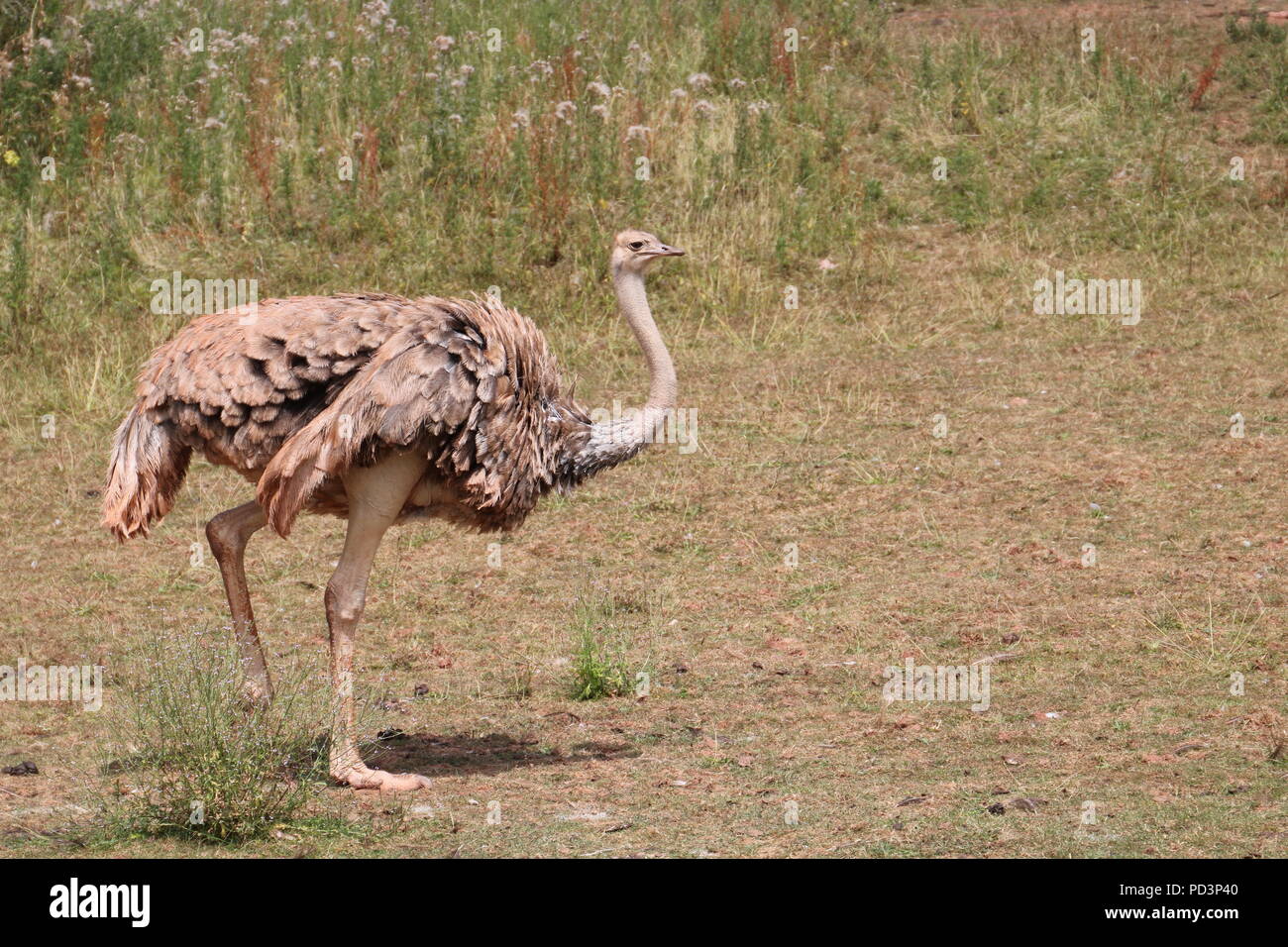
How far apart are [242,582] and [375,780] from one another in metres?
1.05

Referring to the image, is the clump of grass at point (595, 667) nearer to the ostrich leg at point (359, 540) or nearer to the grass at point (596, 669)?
the grass at point (596, 669)

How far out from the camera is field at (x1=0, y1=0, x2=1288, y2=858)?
22.0ft

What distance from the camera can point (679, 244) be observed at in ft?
44.4

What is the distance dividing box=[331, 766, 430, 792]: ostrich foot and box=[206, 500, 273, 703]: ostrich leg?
428 mm

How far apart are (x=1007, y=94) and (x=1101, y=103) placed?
2.55 feet

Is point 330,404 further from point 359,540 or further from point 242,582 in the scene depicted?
point 242,582

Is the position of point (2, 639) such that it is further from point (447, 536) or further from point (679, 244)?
point (679, 244)

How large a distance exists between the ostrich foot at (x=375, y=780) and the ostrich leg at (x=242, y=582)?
16.9 inches

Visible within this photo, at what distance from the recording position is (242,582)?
7.10 m

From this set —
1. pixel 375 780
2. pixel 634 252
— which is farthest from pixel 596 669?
pixel 634 252

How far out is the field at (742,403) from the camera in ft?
22.0

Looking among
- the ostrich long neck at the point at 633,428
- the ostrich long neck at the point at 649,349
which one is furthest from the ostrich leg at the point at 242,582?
the ostrich long neck at the point at 649,349

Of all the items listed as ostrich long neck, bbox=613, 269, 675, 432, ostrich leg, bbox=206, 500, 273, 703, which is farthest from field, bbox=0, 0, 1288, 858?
ostrich long neck, bbox=613, 269, 675, 432
